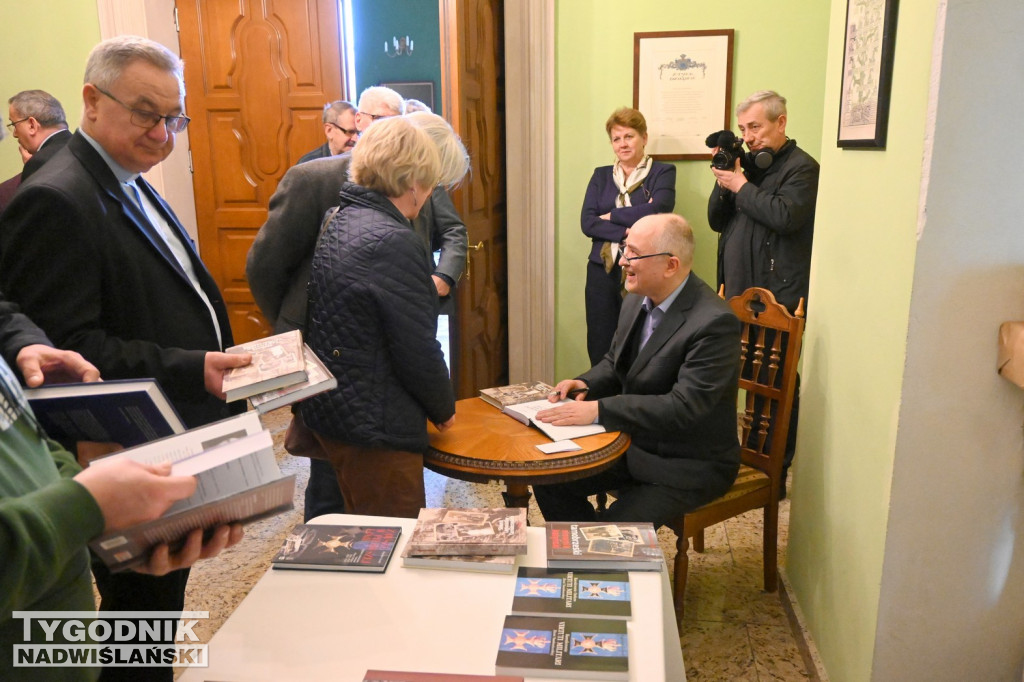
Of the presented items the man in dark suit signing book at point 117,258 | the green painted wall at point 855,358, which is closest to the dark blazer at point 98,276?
the man in dark suit signing book at point 117,258

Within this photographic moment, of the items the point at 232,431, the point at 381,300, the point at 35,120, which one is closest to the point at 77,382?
the point at 232,431

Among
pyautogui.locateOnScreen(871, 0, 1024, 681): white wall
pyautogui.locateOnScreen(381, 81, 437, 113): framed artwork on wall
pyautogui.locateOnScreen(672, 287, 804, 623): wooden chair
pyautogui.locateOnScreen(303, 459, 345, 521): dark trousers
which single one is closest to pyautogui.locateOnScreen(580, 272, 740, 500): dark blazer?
pyautogui.locateOnScreen(672, 287, 804, 623): wooden chair

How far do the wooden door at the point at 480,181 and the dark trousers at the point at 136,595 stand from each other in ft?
6.86

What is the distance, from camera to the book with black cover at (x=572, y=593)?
128 centimetres

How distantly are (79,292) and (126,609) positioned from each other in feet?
2.21

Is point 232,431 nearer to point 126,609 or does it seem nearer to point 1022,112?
point 126,609

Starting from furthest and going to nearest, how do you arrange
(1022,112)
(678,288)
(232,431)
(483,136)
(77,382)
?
(483,136) → (678,288) → (1022,112) → (77,382) → (232,431)

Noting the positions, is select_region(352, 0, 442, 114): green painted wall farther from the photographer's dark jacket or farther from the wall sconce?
the photographer's dark jacket

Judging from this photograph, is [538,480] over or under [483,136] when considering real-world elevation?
under

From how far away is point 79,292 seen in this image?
1578 mm

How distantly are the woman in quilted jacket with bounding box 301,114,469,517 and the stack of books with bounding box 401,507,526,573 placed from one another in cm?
60

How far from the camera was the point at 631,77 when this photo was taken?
4316 mm

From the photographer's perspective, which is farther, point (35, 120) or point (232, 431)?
point (35, 120)

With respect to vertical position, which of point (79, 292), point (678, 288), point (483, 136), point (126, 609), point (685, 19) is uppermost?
point (685, 19)
